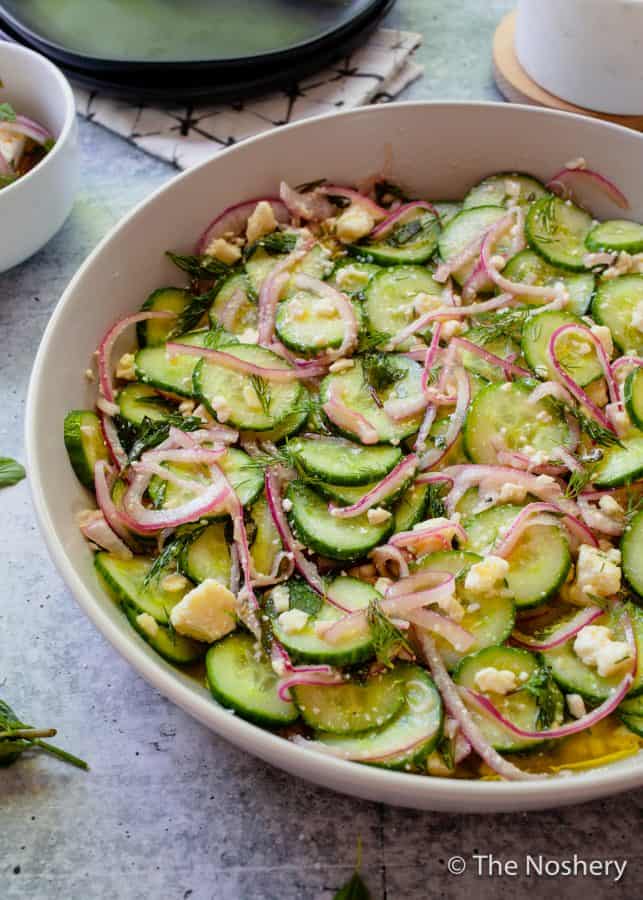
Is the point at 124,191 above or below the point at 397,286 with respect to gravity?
below

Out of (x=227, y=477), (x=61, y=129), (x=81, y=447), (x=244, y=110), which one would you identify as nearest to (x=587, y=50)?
(x=244, y=110)

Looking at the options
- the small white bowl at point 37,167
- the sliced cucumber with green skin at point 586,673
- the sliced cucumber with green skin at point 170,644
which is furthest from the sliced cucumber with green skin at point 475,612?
the small white bowl at point 37,167

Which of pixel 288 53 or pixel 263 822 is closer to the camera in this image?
pixel 263 822

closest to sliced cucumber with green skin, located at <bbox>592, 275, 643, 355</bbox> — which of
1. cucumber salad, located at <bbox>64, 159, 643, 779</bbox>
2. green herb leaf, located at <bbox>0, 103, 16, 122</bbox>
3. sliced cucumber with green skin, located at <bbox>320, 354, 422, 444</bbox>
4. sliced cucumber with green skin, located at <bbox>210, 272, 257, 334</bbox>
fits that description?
cucumber salad, located at <bbox>64, 159, 643, 779</bbox>

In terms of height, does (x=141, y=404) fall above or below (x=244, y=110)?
below

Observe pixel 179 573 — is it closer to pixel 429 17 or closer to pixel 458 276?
pixel 458 276

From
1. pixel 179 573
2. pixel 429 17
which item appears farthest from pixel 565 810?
pixel 429 17

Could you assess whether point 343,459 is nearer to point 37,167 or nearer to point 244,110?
point 37,167
